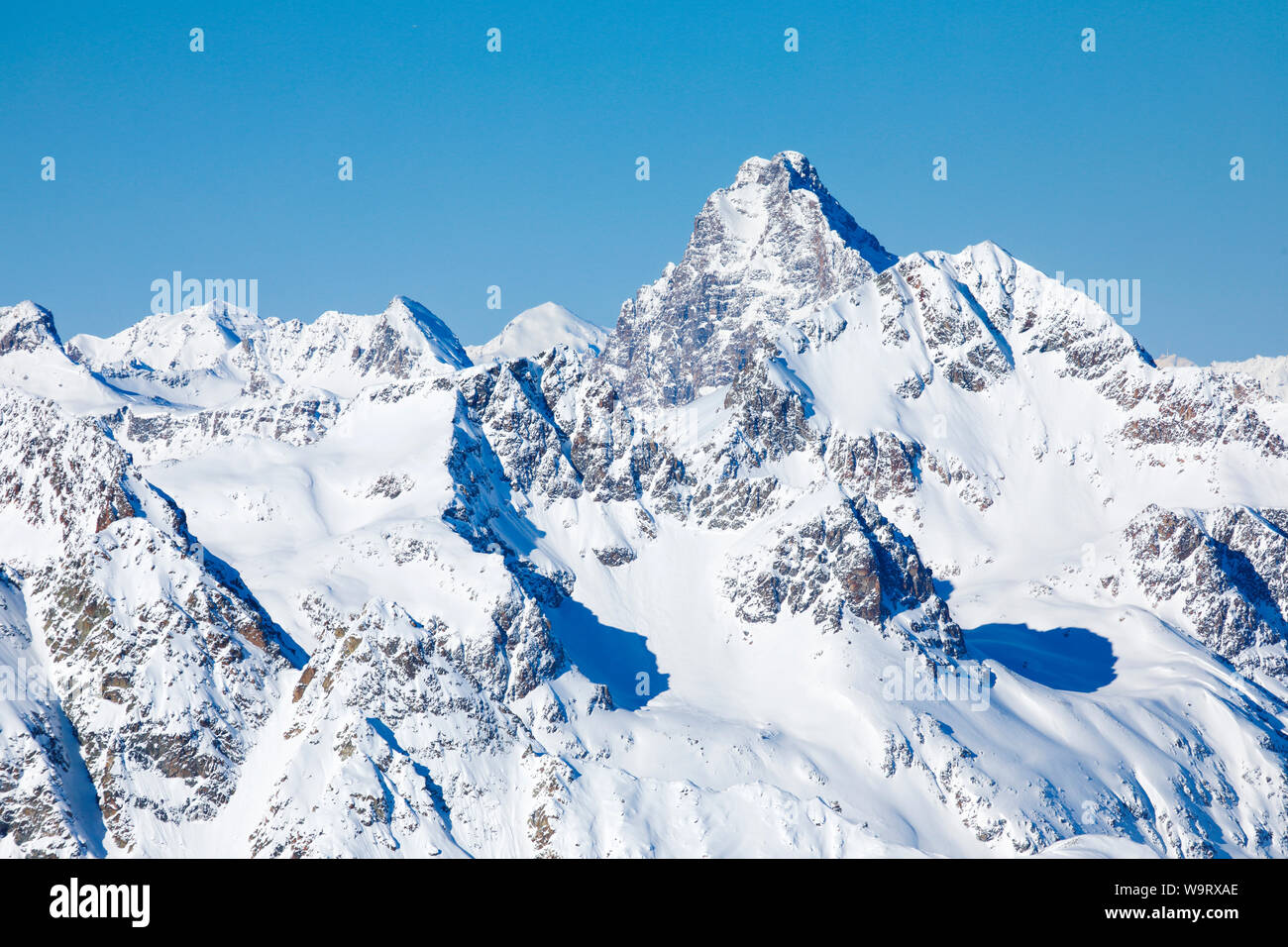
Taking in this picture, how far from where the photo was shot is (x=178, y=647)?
535 ft

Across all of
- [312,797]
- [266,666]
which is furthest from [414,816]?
[266,666]

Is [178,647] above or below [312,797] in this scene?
above

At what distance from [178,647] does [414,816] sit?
3749 centimetres
